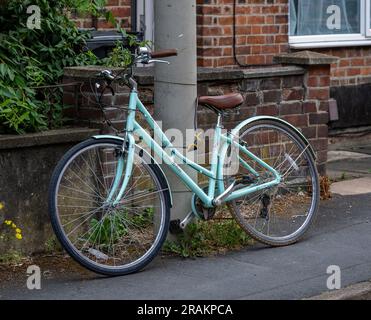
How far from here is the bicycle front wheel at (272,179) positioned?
6.96 metres

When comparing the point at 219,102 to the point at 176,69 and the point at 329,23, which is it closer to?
the point at 176,69

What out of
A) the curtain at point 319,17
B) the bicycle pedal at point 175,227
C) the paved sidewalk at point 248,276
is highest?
the curtain at point 319,17

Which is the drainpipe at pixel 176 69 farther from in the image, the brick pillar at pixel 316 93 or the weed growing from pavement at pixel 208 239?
the brick pillar at pixel 316 93

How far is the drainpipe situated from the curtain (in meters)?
4.85

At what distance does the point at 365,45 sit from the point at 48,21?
5.69m

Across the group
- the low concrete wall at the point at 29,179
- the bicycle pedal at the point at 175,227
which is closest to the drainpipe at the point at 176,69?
the bicycle pedal at the point at 175,227

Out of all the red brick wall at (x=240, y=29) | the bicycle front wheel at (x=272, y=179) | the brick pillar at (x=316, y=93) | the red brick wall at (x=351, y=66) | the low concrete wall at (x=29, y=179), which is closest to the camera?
the low concrete wall at (x=29, y=179)

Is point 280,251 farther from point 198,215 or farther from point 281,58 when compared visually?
point 281,58

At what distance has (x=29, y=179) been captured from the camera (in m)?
6.61

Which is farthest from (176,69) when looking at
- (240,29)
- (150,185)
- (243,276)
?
(240,29)

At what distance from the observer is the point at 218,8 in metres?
10.3

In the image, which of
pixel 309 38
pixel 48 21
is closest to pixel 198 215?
pixel 48 21

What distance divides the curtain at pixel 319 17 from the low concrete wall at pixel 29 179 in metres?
5.28

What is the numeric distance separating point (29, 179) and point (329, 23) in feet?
20.3
